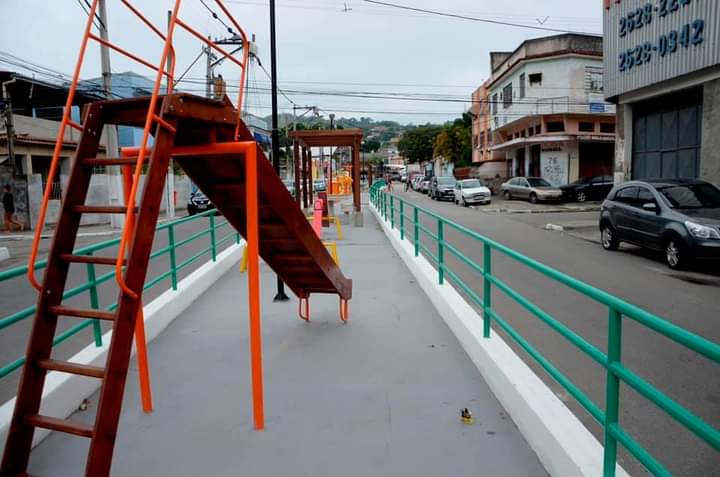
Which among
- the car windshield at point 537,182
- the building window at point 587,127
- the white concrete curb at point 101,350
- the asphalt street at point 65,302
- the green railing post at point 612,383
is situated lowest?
the asphalt street at point 65,302

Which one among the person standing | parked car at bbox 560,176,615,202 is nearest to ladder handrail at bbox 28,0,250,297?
the person standing

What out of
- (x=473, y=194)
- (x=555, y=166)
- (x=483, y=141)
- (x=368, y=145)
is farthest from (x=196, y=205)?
(x=368, y=145)

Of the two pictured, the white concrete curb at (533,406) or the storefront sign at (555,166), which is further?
the storefront sign at (555,166)

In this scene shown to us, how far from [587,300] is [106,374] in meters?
6.33

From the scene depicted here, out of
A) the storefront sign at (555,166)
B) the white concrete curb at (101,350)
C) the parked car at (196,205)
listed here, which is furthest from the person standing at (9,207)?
the storefront sign at (555,166)

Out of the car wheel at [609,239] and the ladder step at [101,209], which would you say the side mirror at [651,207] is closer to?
the car wheel at [609,239]

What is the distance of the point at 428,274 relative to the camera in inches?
303

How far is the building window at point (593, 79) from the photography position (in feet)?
107

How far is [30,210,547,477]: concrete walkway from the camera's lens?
3.26 meters

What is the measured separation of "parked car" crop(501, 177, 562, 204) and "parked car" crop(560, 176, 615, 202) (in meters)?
0.96

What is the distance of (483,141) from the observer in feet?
156

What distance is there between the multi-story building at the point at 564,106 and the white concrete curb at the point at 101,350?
2704 cm

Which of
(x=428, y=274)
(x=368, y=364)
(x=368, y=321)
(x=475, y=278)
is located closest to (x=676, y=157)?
(x=475, y=278)

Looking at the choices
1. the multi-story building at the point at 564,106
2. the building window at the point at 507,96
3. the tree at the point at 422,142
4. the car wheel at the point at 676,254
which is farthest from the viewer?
the tree at the point at 422,142
